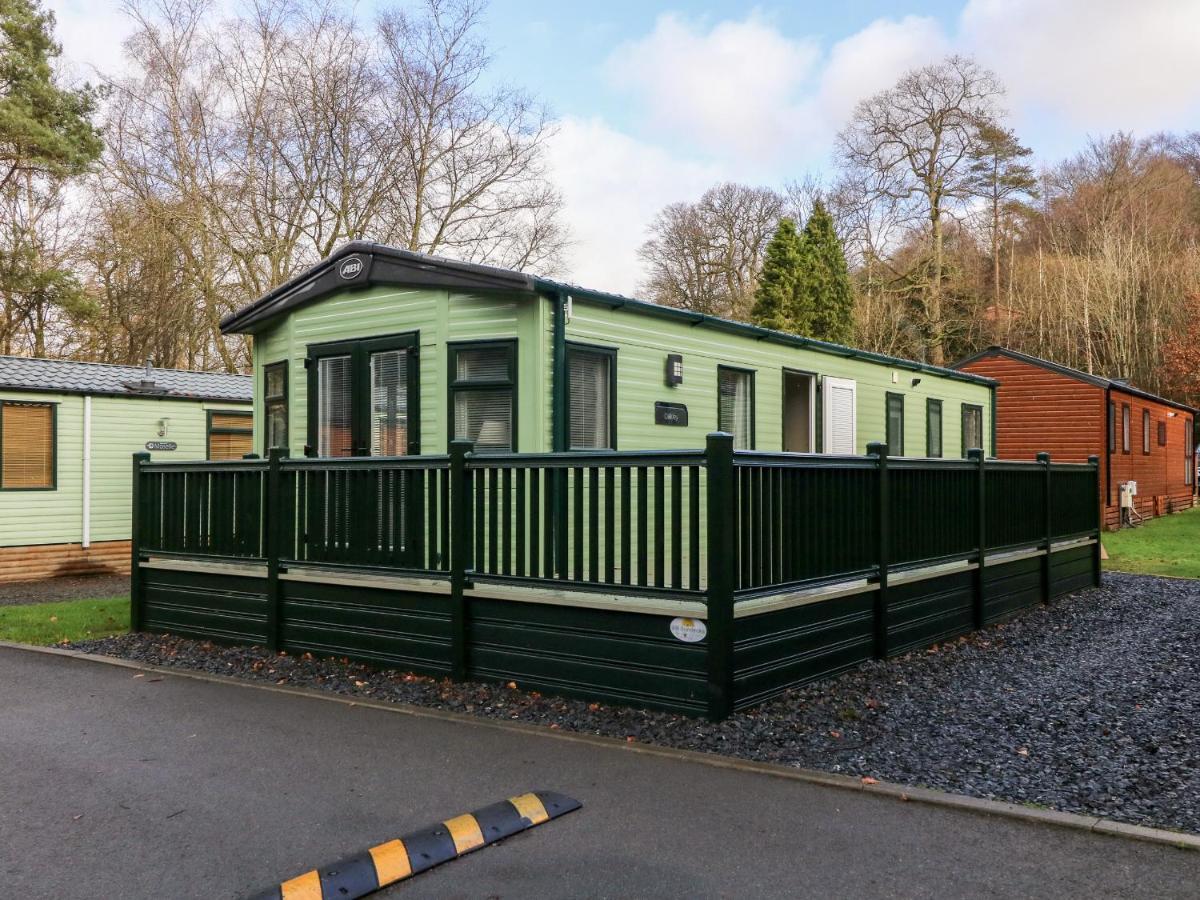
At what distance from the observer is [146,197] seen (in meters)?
20.5

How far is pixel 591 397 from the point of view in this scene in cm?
785

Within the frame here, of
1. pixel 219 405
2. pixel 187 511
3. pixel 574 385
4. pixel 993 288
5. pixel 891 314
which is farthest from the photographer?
pixel 993 288

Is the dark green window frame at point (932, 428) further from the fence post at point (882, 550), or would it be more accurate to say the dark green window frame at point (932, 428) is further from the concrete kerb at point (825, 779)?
the concrete kerb at point (825, 779)

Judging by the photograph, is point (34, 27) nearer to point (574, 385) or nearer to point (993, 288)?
point (574, 385)

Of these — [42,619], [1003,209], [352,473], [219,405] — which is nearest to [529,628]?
[352,473]

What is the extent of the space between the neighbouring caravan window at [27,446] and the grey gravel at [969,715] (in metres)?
6.31

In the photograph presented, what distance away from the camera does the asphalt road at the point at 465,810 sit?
2.97 meters

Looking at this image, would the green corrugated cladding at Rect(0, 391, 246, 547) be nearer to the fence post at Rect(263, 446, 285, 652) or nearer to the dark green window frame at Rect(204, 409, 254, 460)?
the dark green window frame at Rect(204, 409, 254, 460)

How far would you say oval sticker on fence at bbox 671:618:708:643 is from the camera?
15.1ft

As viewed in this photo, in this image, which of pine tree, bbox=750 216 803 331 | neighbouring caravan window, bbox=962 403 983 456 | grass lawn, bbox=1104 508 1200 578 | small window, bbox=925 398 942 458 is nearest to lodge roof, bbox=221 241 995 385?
small window, bbox=925 398 942 458

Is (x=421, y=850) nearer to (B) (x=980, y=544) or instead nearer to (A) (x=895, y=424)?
(B) (x=980, y=544)

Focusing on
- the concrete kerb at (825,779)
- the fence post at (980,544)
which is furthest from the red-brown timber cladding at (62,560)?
the fence post at (980,544)

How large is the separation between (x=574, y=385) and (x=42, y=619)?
5382 millimetres

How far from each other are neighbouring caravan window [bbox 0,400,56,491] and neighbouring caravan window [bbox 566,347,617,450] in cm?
857
